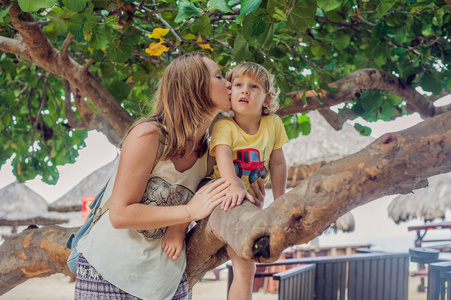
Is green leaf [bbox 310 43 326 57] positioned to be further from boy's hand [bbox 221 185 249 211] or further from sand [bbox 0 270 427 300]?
sand [bbox 0 270 427 300]

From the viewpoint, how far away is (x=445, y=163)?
1.22 meters

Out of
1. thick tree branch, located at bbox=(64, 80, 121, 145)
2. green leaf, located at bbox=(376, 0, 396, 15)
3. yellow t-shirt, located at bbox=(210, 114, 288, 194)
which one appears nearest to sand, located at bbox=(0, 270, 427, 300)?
thick tree branch, located at bbox=(64, 80, 121, 145)

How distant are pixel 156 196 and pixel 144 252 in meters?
0.19

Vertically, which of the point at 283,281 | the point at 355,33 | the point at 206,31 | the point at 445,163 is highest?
the point at 355,33

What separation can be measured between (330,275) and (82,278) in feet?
10.7

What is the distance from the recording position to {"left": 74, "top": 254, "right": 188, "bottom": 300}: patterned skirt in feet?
5.51

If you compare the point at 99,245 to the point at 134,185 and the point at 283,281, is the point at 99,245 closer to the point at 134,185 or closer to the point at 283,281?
the point at 134,185

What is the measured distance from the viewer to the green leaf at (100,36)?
2178mm

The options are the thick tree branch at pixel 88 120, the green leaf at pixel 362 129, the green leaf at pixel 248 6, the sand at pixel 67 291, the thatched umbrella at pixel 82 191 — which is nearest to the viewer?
the green leaf at pixel 248 6

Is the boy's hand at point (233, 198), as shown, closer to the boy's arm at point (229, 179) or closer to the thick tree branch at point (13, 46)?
the boy's arm at point (229, 179)

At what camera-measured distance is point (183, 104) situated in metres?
1.71

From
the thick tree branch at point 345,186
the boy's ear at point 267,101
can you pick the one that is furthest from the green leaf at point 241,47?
the thick tree branch at point 345,186

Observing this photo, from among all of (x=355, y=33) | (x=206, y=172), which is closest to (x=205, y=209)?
(x=206, y=172)

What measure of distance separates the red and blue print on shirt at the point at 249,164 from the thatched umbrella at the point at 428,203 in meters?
9.29
